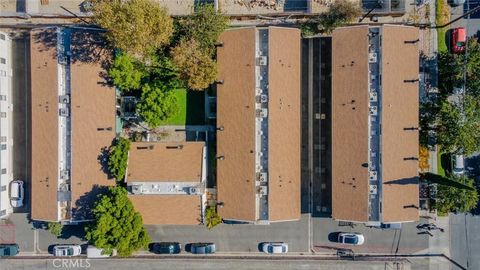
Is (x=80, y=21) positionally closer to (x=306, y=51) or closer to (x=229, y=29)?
(x=229, y=29)

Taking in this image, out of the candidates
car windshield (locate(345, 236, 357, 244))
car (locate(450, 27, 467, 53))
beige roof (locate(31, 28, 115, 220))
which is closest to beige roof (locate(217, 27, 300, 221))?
car windshield (locate(345, 236, 357, 244))

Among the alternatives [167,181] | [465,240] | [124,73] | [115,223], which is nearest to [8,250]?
[115,223]

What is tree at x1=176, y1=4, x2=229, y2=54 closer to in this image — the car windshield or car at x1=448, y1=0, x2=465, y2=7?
car at x1=448, y1=0, x2=465, y2=7

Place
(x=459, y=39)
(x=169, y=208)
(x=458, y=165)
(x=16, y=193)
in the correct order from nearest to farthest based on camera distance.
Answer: (x=169, y=208) < (x=459, y=39) < (x=458, y=165) < (x=16, y=193)

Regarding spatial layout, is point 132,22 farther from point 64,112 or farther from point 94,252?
point 94,252

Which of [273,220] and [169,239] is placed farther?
[169,239]

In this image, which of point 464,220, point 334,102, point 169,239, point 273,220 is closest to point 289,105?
point 334,102

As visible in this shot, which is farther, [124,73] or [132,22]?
[124,73]

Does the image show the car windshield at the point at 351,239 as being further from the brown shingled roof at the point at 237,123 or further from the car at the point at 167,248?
the car at the point at 167,248
